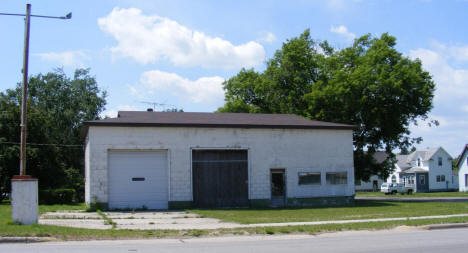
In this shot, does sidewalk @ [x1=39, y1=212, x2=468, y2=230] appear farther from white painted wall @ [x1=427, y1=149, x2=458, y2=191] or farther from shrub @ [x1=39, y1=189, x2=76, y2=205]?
white painted wall @ [x1=427, y1=149, x2=458, y2=191]

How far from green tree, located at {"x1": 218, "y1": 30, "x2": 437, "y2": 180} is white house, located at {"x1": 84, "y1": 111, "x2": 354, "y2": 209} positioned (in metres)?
8.62

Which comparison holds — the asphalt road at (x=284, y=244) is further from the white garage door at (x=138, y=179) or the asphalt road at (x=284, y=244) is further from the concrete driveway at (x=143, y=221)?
the white garage door at (x=138, y=179)

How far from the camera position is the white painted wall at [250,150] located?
985 inches

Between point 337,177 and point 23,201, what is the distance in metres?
19.3

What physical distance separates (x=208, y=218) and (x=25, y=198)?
7.83 meters

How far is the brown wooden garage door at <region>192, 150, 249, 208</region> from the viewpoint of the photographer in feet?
88.0

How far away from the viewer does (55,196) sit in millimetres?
32125

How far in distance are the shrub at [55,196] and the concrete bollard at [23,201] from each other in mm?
16698

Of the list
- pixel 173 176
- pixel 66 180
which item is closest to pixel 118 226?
pixel 173 176

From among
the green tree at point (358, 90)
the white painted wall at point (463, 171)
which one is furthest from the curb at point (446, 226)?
the white painted wall at point (463, 171)

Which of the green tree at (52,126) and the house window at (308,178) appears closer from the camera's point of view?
the house window at (308,178)

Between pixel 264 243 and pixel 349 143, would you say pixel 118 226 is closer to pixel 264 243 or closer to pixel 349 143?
pixel 264 243

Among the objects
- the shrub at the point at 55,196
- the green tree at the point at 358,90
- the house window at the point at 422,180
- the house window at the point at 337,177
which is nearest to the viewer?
the house window at the point at 337,177

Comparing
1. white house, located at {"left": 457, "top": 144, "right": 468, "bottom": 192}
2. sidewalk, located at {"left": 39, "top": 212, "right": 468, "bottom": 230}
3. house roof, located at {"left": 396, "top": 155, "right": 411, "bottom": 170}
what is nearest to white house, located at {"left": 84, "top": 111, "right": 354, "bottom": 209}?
sidewalk, located at {"left": 39, "top": 212, "right": 468, "bottom": 230}
